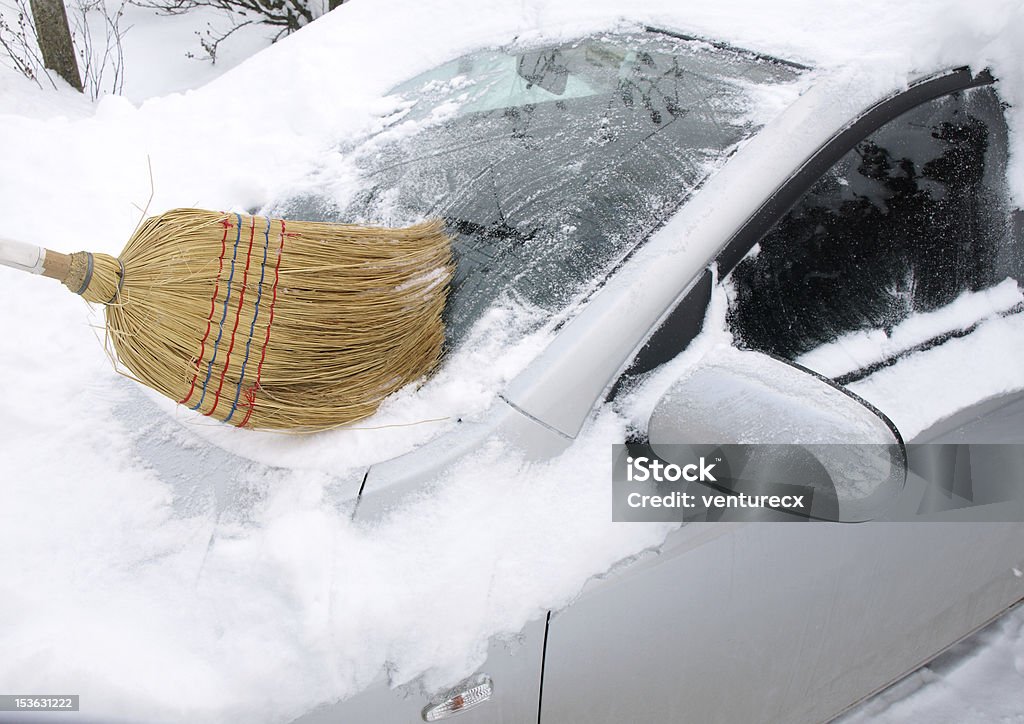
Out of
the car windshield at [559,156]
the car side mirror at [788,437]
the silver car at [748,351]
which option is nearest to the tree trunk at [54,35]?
the car windshield at [559,156]

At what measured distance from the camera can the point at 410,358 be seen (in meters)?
1.52

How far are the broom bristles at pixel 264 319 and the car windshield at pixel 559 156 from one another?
0.12 meters

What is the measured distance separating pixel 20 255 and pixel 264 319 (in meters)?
0.37

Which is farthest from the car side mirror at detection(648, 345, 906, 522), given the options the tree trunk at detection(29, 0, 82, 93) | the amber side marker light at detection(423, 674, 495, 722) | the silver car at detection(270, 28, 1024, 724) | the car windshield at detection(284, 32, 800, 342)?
the tree trunk at detection(29, 0, 82, 93)

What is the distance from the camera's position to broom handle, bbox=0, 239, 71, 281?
130 centimetres

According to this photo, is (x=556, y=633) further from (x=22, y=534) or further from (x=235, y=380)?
(x=22, y=534)

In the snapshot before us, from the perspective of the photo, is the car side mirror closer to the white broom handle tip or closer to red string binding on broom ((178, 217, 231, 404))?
red string binding on broom ((178, 217, 231, 404))

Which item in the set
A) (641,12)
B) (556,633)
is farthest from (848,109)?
(556,633)

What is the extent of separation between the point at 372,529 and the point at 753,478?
0.59 m

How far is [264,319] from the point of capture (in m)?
1.43

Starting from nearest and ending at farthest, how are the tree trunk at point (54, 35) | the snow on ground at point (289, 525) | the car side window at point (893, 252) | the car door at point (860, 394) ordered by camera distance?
the snow on ground at point (289, 525)
the car door at point (860, 394)
the car side window at point (893, 252)
the tree trunk at point (54, 35)

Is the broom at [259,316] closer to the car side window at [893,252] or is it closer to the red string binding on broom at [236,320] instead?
the red string binding on broom at [236,320]

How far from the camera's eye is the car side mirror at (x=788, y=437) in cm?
124

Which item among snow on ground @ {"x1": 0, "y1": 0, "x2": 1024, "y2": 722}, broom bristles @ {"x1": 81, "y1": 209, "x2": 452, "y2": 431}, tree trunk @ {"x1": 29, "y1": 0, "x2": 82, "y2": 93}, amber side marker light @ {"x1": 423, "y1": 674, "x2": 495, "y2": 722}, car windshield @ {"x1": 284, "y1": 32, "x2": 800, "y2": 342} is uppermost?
tree trunk @ {"x1": 29, "y1": 0, "x2": 82, "y2": 93}
